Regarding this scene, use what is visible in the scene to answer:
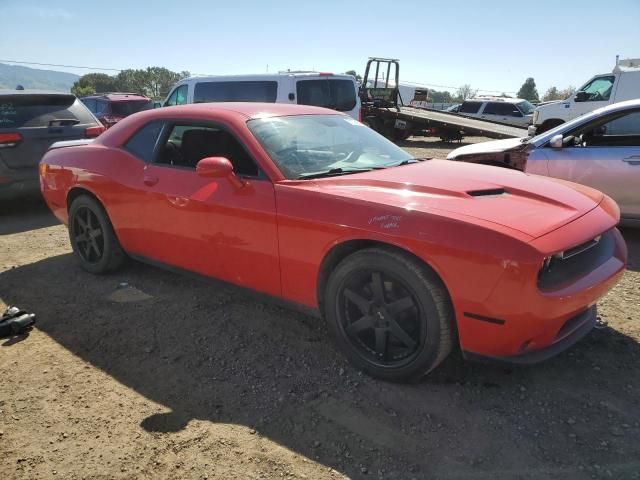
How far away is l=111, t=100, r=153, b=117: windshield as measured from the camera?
12734mm

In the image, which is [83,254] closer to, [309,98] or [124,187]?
[124,187]

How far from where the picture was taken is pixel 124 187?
3877 mm

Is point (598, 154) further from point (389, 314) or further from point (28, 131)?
point (28, 131)

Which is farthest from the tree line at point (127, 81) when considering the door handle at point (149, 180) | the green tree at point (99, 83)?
the door handle at point (149, 180)

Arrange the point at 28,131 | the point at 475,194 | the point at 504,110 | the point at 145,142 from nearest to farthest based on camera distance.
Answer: the point at 475,194, the point at 145,142, the point at 28,131, the point at 504,110

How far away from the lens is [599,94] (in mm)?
11992

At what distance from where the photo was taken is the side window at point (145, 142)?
12.6 feet

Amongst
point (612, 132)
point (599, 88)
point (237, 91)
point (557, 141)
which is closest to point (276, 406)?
point (557, 141)

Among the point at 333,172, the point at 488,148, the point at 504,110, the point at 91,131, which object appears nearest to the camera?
the point at 333,172

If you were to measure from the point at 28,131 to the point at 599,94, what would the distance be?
39.8ft

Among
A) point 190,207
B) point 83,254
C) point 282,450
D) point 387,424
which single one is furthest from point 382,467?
Result: point 83,254

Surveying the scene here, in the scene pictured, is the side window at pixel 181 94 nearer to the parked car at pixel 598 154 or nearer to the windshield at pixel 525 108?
the parked car at pixel 598 154

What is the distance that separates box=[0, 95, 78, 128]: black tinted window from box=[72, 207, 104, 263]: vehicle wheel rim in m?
2.82

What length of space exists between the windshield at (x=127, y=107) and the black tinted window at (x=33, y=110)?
240 inches
